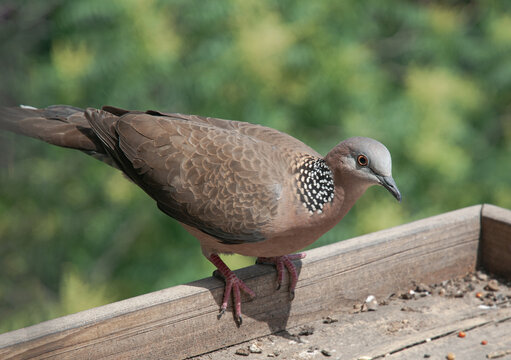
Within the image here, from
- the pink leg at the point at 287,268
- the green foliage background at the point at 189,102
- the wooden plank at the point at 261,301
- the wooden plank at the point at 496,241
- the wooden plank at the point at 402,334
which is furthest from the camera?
the green foliage background at the point at 189,102

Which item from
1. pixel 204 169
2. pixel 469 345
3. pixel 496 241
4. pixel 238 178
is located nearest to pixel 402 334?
pixel 469 345

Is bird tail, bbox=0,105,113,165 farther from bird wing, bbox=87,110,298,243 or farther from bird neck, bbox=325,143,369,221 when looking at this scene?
bird neck, bbox=325,143,369,221

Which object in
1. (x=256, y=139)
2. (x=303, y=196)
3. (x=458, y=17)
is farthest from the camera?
(x=458, y=17)

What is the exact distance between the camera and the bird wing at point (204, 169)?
7.39 feet

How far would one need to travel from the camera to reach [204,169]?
2324mm

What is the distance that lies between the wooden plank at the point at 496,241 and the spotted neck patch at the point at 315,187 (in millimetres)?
890

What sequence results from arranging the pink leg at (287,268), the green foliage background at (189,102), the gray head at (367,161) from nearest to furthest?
the gray head at (367,161), the pink leg at (287,268), the green foliage background at (189,102)

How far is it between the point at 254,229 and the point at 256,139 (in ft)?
1.29

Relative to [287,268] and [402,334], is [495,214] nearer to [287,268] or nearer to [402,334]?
[402,334]

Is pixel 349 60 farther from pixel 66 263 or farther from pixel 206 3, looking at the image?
pixel 66 263

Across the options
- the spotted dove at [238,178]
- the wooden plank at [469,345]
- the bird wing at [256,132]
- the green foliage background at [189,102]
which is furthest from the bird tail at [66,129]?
the wooden plank at [469,345]

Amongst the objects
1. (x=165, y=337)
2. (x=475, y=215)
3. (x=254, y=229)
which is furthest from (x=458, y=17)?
(x=165, y=337)

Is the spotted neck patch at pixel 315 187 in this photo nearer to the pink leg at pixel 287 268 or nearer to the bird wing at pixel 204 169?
the bird wing at pixel 204 169

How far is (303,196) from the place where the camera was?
7.44ft
